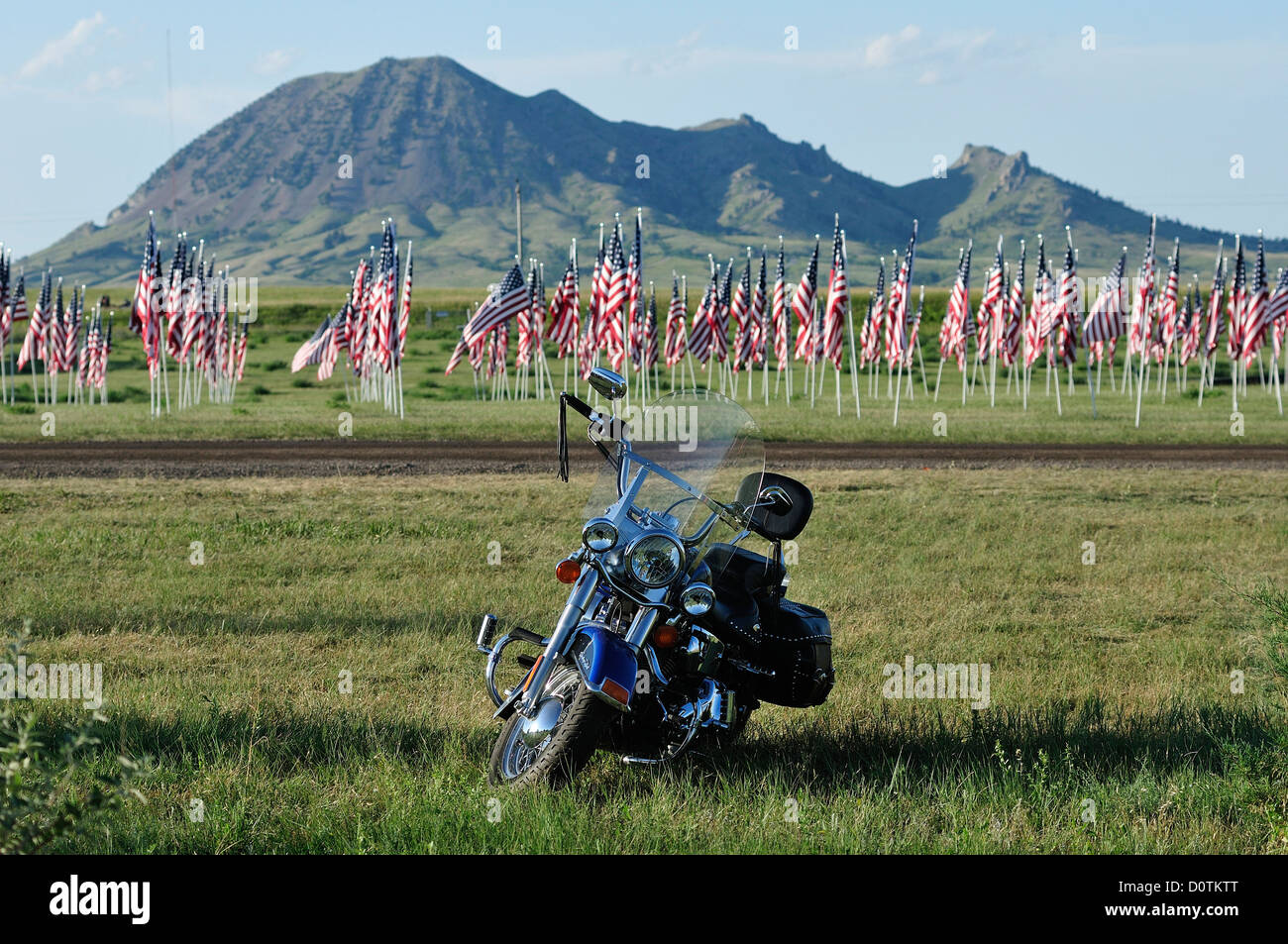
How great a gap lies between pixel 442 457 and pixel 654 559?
17.2 m

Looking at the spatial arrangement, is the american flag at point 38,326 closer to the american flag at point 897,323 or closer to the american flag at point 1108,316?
the american flag at point 897,323

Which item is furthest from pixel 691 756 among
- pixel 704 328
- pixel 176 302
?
pixel 704 328

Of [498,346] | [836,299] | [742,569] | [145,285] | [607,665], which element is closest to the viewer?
[607,665]

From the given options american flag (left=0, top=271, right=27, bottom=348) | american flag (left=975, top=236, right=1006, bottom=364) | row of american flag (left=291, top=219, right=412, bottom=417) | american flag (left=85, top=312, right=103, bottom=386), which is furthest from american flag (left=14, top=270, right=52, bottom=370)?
american flag (left=975, top=236, right=1006, bottom=364)

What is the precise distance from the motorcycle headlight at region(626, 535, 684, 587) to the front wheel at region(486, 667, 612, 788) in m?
0.56

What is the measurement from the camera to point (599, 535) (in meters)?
5.31

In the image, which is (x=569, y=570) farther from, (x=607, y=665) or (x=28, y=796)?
(x=28, y=796)

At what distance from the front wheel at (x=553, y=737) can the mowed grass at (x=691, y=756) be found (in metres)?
0.13

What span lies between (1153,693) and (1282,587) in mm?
4304

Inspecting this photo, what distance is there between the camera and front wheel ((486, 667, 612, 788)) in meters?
5.16

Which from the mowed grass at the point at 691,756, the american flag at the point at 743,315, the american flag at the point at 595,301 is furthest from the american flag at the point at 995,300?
the mowed grass at the point at 691,756

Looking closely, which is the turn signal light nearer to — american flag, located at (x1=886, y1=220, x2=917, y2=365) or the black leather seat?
the black leather seat

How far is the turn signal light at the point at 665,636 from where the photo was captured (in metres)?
5.37
